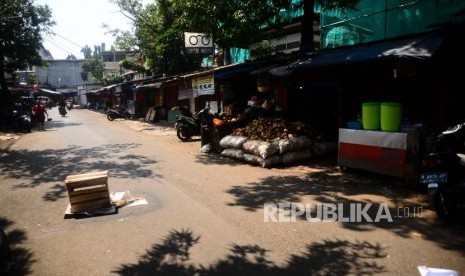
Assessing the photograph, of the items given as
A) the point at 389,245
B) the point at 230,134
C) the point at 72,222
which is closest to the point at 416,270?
the point at 389,245

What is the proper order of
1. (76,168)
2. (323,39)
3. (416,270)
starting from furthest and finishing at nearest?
(323,39), (76,168), (416,270)

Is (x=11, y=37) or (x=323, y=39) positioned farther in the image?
(x=11, y=37)

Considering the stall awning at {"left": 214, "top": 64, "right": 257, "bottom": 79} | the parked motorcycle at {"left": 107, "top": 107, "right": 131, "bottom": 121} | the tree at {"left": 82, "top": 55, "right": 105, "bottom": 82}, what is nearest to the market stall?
the stall awning at {"left": 214, "top": 64, "right": 257, "bottom": 79}

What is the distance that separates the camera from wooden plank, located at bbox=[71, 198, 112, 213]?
19.7 feet

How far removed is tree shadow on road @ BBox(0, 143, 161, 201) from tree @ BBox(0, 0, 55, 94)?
17632 millimetres

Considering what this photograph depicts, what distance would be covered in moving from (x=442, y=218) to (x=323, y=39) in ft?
38.6

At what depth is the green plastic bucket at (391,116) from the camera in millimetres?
7266

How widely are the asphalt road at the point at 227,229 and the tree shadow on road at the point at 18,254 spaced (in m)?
0.02

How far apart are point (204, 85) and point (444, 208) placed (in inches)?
520

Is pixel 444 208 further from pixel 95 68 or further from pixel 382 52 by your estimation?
pixel 95 68

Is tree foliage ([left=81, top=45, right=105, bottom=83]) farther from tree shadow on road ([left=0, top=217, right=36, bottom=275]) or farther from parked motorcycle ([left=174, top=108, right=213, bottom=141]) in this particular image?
tree shadow on road ([left=0, top=217, right=36, bottom=275])

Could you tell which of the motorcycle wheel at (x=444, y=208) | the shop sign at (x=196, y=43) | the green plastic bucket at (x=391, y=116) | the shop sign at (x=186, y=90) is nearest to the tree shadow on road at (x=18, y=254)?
the motorcycle wheel at (x=444, y=208)

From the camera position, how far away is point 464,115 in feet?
28.3

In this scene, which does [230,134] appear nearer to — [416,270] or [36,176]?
[36,176]
